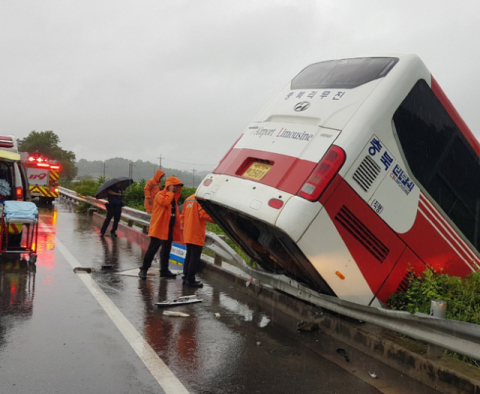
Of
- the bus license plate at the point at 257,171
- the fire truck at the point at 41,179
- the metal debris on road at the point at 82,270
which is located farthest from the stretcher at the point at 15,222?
the fire truck at the point at 41,179

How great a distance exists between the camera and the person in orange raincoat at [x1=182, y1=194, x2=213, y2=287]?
9.15m

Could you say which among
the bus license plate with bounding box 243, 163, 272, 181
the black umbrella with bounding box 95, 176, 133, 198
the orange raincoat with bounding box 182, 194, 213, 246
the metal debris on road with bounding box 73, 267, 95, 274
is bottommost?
the metal debris on road with bounding box 73, 267, 95, 274

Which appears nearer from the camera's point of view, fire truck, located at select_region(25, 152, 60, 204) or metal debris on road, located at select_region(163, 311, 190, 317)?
metal debris on road, located at select_region(163, 311, 190, 317)

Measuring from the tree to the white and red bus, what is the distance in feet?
272

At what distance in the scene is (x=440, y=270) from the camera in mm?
6707

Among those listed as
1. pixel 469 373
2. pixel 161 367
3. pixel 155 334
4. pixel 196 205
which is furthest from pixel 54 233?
pixel 469 373

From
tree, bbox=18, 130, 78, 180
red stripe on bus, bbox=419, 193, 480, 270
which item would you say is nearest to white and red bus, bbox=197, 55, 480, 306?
red stripe on bus, bbox=419, 193, 480, 270

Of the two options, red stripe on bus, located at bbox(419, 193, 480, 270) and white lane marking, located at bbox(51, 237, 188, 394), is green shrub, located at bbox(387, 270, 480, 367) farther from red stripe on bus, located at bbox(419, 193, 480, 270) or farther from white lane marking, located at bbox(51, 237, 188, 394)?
white lane marking, located at bbox(51, 237, 188, 394)

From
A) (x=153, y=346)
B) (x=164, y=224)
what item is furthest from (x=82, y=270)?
(x=153, y=346)

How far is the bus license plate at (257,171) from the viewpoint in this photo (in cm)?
633

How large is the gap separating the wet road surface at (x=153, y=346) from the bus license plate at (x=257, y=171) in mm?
1863

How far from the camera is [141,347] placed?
5859mm

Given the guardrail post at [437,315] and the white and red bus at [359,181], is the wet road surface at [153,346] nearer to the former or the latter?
the guardrail post at [437,315]

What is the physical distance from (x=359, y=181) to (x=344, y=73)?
146 centimetres
